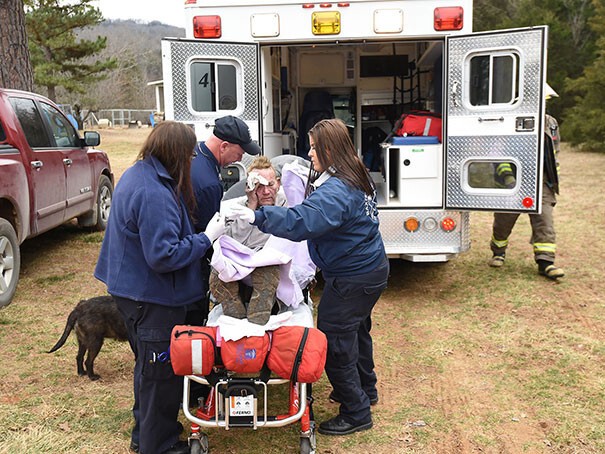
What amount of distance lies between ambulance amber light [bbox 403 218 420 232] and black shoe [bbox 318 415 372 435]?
2.45 meters

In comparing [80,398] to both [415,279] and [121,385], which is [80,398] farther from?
[415,279]

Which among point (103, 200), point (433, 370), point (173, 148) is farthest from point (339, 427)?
point (103, 200)

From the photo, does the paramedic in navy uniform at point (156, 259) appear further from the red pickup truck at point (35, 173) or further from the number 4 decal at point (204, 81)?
the red pickup truck at point (35, 173)

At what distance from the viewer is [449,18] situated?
5.37 metres

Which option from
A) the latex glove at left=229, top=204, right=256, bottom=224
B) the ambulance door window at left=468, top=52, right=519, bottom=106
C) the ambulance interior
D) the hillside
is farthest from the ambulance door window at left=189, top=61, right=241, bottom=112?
the hillside

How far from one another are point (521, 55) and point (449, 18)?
2.24 ft

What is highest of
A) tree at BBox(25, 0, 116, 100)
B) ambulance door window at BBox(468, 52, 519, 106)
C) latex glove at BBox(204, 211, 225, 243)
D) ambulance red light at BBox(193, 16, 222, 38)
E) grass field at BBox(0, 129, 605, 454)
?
tree at BBox(25, 0, 116, 100)

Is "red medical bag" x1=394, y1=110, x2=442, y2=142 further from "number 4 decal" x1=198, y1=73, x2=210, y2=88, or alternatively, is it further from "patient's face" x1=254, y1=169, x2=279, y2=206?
"patient's face" x1=254, y1=169, x2=279, y2=206

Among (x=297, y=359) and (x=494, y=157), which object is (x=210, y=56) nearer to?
(x=494, y=157)

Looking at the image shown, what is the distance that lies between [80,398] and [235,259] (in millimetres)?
1595

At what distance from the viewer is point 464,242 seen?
5730 millimetres

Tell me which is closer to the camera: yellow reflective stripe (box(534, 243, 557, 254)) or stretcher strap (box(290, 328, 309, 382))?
stretcher strap (box(290, 328, 309, 382))

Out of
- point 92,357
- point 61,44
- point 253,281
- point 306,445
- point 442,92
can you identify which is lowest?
point 306,445

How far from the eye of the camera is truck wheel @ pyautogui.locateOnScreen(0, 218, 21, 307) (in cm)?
556
